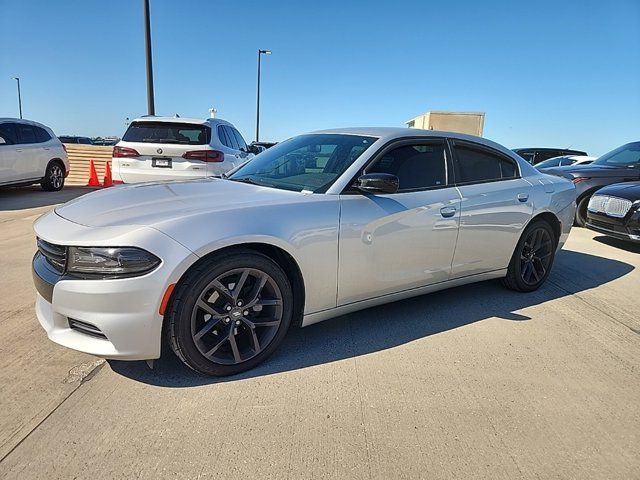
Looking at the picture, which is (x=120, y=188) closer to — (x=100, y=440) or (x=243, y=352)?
(x=243, y=352)

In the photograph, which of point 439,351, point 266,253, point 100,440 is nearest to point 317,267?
point 266,253

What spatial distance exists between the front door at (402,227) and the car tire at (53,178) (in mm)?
9434

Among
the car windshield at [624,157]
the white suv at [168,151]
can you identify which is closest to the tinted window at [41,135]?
the white suv at [168,151]

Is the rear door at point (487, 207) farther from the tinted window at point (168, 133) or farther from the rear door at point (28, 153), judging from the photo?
the rear door at point (28, 153)

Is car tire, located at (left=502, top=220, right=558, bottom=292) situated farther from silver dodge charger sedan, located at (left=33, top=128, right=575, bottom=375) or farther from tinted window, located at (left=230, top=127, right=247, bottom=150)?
tinted window, located at (left=230, top=127, right=247, bottom=150)

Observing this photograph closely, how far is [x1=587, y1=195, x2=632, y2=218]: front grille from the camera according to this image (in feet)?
19.8

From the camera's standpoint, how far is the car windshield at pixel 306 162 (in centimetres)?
306

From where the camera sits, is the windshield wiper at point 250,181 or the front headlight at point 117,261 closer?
the front headlight at point 117,261

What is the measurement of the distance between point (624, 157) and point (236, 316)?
8.68 m

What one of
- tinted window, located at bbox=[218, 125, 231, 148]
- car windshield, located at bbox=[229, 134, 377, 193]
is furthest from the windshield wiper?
tinted window, located at bbox=[218, 125, 231, 148]

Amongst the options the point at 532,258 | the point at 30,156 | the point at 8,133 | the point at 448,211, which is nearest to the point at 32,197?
the point at 30,156

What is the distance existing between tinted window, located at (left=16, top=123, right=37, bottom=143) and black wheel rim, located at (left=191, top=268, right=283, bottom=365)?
8936 mm

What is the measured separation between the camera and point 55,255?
235 centimetres

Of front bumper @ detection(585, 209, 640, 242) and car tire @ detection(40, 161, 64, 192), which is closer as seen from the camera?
front bumper @ detection(585, 209, 640, 242)
